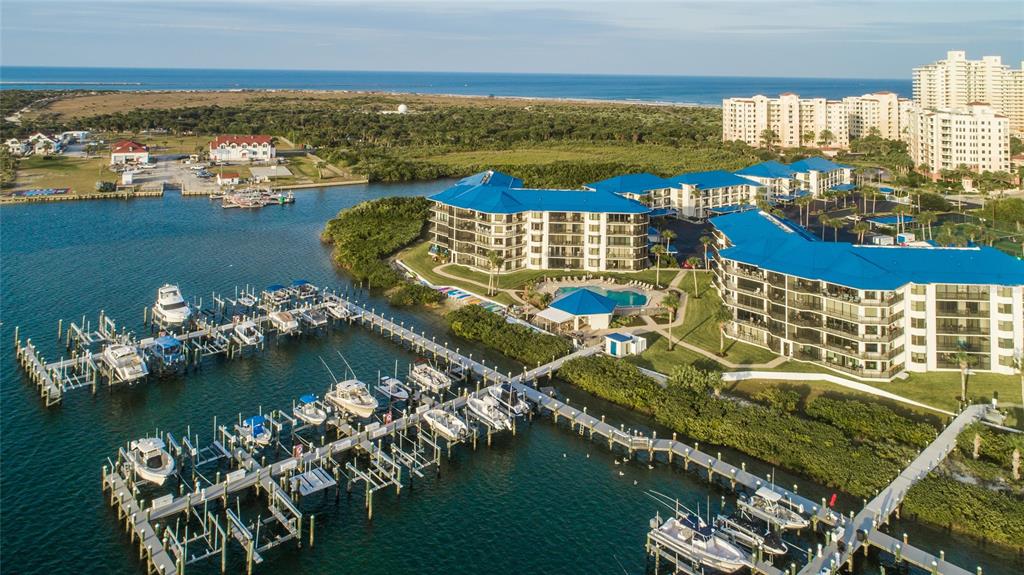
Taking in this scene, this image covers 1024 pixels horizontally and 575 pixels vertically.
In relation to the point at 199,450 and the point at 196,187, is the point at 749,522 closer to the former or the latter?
the point at 199,450

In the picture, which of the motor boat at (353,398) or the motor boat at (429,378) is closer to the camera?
the motor boat at (353,398)

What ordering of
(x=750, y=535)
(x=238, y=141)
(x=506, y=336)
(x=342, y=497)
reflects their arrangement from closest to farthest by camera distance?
1. (x=750, y=535)
2. (x=342, y=497)
3. (x=506, y=336)
4. (x=238, y=141)

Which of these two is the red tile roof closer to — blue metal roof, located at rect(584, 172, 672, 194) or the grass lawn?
the grass lawn

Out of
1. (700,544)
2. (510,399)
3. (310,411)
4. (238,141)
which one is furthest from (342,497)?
(238,141)

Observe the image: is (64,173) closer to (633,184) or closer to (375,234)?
(375,234)

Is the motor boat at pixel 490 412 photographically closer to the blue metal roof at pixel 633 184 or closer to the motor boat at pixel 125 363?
the motor boat at pixel 125 363

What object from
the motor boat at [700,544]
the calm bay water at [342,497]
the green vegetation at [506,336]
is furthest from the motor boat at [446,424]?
the motor boat at [700,544]
